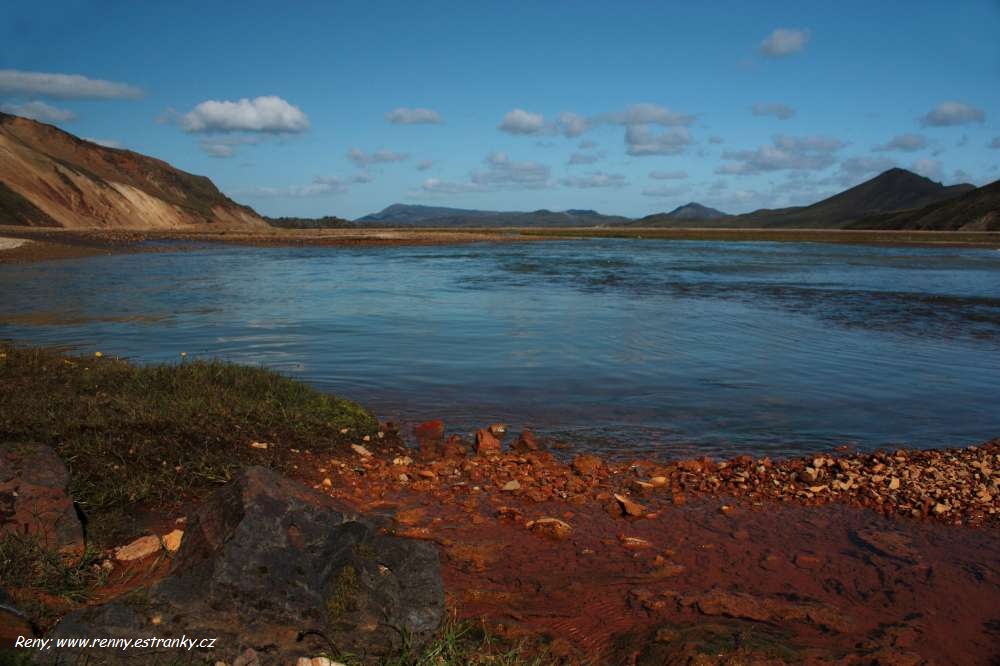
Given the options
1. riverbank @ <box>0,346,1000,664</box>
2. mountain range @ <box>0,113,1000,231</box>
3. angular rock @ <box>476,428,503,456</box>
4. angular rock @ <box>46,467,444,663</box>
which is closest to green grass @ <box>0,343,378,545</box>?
riverbank @ <box>0,346,1000,664</box>

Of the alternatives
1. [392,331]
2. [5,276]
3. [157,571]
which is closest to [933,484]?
[157,571]

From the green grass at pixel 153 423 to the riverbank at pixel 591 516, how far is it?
2 centimetres

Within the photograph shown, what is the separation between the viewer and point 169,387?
744 centimetres

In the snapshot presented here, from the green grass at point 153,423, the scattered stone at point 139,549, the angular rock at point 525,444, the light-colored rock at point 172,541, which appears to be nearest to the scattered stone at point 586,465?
the angular rock at point 525,444

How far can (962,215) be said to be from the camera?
11162 cm

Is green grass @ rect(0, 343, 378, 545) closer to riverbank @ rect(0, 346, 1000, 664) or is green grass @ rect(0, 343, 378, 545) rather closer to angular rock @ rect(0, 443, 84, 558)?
riverbank @ rect(0, 346, 1000, 664)

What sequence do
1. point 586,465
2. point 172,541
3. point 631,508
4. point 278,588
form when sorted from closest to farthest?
point 278,588
point 172,541
point 631,508
point 586,465

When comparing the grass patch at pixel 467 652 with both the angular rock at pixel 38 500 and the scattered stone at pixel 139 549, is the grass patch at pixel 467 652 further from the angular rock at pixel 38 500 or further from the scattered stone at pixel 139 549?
the angular rock at pixel 38 500

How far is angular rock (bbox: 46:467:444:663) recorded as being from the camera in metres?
3.11

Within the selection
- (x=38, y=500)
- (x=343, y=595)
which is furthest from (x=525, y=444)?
(x=38, y=500)

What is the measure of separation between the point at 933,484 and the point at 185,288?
2199 cm

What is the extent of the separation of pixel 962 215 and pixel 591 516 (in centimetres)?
12816

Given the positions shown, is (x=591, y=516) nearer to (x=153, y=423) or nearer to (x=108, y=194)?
(x=153, y=423)

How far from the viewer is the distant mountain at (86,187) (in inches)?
2388
